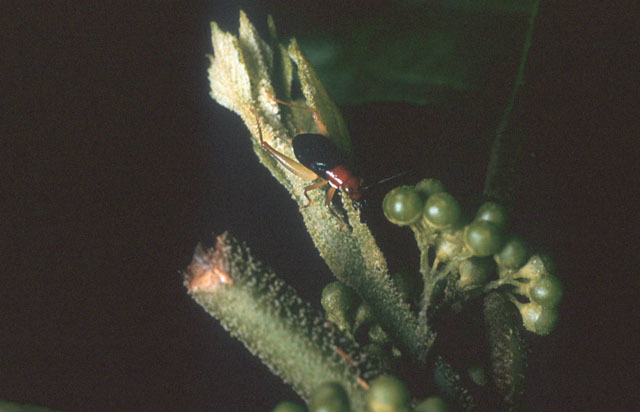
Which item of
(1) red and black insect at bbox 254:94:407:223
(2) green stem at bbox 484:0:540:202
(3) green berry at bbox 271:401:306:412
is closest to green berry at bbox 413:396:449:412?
(3) green berry at bbox 271:401:306:412

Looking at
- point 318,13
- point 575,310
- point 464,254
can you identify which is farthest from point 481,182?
point 318,13

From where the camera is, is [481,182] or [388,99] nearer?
[481,182]

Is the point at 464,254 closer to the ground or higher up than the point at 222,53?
closer to the ground

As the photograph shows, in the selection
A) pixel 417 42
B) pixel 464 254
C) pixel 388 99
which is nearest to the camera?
pixel 464 254

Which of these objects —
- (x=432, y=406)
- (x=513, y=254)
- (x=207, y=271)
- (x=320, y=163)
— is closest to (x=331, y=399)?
(x=432, y=406)

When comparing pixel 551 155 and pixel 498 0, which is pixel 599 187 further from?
pixel 498 0

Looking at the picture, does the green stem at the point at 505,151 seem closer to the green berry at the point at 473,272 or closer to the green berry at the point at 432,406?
the green berry at the point at 473,272

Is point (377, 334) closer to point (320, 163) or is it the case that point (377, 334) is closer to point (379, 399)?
point (379, 399)
